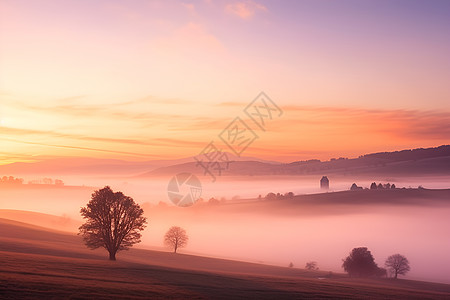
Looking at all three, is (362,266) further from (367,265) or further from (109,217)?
(109,217)

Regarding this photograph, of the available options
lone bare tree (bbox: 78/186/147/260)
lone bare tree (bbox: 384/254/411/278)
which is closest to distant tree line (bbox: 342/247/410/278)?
lone bare tree (bbox: 384/254/411/278)

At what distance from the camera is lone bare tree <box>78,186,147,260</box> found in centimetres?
5412

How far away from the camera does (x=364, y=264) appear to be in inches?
3374

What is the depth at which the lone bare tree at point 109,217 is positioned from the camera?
2131 inches

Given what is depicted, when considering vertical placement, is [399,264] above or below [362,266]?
above

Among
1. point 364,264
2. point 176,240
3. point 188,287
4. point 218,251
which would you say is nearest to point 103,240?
point 188,287

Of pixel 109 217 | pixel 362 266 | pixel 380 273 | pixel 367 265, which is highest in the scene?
pixel 109 217

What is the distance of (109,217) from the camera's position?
54.6m

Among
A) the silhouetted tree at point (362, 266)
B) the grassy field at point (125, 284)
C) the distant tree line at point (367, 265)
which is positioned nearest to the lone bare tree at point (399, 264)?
the distant tree line at point (367, 265)

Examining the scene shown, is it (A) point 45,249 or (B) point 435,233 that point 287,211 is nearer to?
(B) point 435,233

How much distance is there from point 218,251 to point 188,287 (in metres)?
92.4

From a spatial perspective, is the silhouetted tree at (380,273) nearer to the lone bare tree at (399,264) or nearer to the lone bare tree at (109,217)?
the lone bare tree at (399,264)

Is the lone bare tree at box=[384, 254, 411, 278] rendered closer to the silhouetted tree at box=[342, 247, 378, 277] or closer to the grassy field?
the silhouetted tree at box=[342, 247, 378, 277]

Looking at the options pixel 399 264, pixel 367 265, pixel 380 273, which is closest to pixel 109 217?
pixel 367 265
